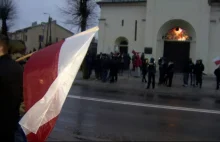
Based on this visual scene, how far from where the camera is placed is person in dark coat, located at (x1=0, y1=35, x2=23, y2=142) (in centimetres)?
344

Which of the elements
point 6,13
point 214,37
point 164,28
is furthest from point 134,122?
point 6,13

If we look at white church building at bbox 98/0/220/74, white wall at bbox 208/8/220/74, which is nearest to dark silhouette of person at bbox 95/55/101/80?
white church building at bbox 98/0/220/74

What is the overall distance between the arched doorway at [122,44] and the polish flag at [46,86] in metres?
32.1

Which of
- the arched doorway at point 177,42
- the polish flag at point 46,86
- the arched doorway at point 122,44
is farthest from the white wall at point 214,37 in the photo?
the polish flag at point 46,86

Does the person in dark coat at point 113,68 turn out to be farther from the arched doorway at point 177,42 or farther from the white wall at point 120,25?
the white wall at point 120,25

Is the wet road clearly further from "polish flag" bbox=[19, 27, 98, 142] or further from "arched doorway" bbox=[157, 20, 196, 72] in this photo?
"arched doorway" bbox=[157, 20, 196, 72]

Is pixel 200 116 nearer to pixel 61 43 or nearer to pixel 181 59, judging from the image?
pixel 61 43

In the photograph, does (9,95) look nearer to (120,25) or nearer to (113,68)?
(113,68)

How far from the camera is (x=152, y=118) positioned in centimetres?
1046

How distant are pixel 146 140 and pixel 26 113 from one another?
4.36 m

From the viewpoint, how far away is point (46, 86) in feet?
12.3

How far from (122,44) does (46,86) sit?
3273cm

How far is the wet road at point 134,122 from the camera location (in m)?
8.16

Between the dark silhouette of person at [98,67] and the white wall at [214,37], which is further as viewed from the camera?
the white wall at [214,37]
